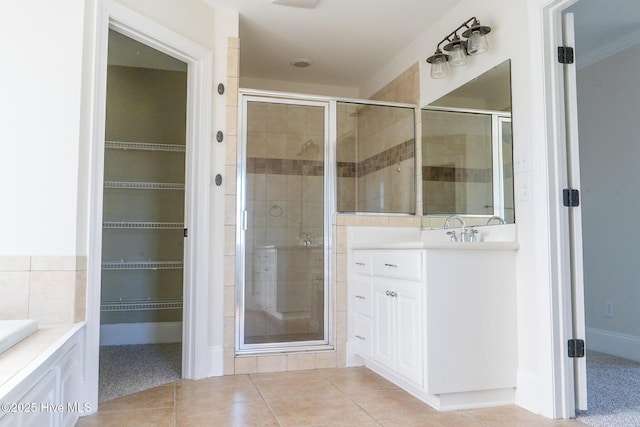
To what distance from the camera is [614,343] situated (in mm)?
3812

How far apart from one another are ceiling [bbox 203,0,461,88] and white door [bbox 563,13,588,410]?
3.48ft

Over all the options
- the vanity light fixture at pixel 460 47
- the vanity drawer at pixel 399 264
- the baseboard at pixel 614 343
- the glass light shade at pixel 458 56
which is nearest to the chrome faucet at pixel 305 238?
the vanity drawer at pixel 399 264

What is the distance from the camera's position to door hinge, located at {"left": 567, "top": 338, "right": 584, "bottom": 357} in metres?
2.44

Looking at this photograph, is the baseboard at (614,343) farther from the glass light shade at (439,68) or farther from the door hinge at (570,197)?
the glass light shade at (439,68)

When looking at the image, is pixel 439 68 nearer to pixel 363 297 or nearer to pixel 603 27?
pixel 603 27

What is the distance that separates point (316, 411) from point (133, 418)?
887mm

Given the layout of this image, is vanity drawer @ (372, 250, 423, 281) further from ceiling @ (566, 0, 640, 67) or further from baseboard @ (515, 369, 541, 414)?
ceiling @ (566, 0, 640, 67)

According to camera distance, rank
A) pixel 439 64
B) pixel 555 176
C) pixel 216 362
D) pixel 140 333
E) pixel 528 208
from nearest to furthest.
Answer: pixel 555 176, pixel 528 208, pixel 216 362, pixel 439 64, pixel 140 333

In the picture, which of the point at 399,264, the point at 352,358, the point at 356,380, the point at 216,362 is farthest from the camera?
the point at 352,358

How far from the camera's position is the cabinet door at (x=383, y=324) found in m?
2.88

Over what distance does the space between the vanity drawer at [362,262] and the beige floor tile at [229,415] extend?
43.8 inches

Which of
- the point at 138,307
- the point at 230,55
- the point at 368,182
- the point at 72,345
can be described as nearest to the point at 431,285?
the point at 368,182

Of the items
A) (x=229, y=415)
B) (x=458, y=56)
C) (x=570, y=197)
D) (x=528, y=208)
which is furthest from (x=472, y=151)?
(x=229, y=415)

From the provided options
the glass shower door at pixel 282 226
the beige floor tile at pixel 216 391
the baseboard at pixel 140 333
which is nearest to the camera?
the beige floor tile at pixel 216 391
